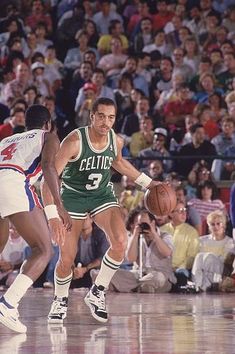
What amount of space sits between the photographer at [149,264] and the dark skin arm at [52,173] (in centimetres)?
493

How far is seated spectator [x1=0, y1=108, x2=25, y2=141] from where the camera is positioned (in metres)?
15.9

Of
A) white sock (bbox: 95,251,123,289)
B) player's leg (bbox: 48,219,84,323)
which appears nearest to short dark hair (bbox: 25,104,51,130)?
player's leg (bbox: 48,219,84,323)

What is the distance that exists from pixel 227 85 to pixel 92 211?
7861mm

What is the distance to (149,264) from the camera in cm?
1372

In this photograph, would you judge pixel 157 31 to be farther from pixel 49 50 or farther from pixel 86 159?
pixel 86 159

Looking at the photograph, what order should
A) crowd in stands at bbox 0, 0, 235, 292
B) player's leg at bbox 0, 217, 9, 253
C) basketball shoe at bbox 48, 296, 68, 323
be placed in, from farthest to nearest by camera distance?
1. crowd in stands at bbox 0, 0, 235, 292
2. basketball shoe at bbox 48, 296, 68, 323
3. player's leg at bbox 0, 217, 9, 253

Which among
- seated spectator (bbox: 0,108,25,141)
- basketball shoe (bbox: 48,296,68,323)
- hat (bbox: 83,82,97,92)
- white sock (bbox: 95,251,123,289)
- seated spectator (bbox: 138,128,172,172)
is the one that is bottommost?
basketball shoe (bbox: 48,296,68,323)

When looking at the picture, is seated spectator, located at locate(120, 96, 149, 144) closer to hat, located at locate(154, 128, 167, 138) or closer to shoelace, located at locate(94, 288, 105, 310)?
hat, located at locate(154, 128, 167, 138)

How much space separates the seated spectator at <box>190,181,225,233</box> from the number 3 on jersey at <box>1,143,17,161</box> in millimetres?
5821

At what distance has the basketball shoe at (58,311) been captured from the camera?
9.59 m

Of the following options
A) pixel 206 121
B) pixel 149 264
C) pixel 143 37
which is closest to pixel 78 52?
pixel 143 37

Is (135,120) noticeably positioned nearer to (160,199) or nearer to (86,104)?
(86,104)

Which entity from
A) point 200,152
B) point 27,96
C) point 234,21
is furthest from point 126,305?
point 234,21

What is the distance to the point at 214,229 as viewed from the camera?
542 inches
